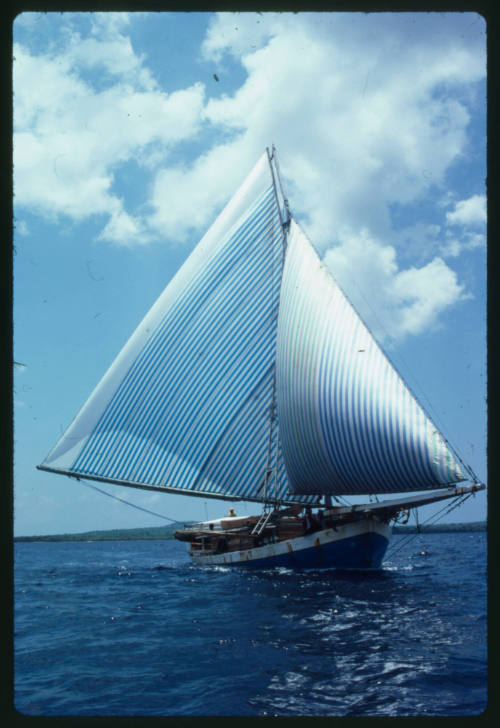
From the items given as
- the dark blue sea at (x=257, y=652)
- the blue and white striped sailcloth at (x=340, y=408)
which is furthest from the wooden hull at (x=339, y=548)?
the dark blue sea at (x=257, y=652)

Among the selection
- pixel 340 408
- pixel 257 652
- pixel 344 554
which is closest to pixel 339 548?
pixel 344 554

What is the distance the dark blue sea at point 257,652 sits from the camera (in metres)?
7.91

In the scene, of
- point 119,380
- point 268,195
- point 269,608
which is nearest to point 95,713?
A: point 269,608

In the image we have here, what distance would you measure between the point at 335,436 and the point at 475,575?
392 inches

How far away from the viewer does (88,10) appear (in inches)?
217

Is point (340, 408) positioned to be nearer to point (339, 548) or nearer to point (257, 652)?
point (339, 548)

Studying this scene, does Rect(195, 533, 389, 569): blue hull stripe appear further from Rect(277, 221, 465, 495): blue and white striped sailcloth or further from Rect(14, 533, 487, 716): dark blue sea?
Rect(14, 533, 487, 716): dark blue sea

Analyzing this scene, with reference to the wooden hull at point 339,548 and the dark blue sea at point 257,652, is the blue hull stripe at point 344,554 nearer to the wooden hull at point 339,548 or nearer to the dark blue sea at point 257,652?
the wooden hull at point 339,548

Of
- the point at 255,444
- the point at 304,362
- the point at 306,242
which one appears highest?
the point at 306,242

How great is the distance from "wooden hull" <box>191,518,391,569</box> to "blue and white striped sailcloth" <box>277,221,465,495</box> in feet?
6.92

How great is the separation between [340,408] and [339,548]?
276 inches

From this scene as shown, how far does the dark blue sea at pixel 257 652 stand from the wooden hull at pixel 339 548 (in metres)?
3.99
